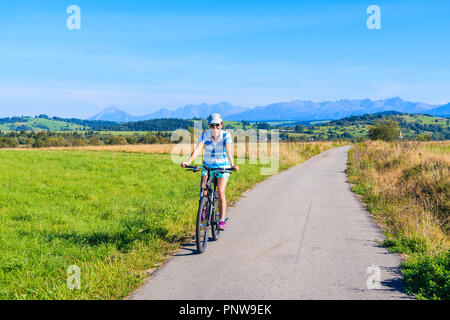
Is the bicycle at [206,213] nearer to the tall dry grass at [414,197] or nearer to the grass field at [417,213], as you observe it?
the grass field at [417,213]

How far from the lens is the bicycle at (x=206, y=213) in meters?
5.58

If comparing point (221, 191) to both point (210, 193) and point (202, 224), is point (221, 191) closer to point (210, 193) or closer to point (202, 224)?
point (210, 193)

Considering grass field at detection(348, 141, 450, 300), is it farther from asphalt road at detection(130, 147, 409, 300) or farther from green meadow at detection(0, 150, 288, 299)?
green meadow at detection(0, 150, 288, 299)

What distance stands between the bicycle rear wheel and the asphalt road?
17 centimetres

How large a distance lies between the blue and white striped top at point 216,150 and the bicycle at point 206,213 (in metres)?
0.14

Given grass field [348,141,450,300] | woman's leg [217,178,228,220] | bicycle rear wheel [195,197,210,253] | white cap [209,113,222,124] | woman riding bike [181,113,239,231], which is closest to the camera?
grass field [348,141,450,300]

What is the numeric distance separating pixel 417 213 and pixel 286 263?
4444 millimetres

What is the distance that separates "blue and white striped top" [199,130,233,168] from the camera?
618 cm

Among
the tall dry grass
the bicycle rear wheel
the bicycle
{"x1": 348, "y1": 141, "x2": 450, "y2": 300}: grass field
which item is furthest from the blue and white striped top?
the tall dry grass

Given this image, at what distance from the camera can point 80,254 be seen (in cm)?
562

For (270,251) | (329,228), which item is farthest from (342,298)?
(329,228)

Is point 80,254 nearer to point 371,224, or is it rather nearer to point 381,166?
point 371,224

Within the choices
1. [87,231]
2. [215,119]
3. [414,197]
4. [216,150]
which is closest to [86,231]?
[87,231]

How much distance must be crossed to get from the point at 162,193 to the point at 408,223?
795 centimetres
